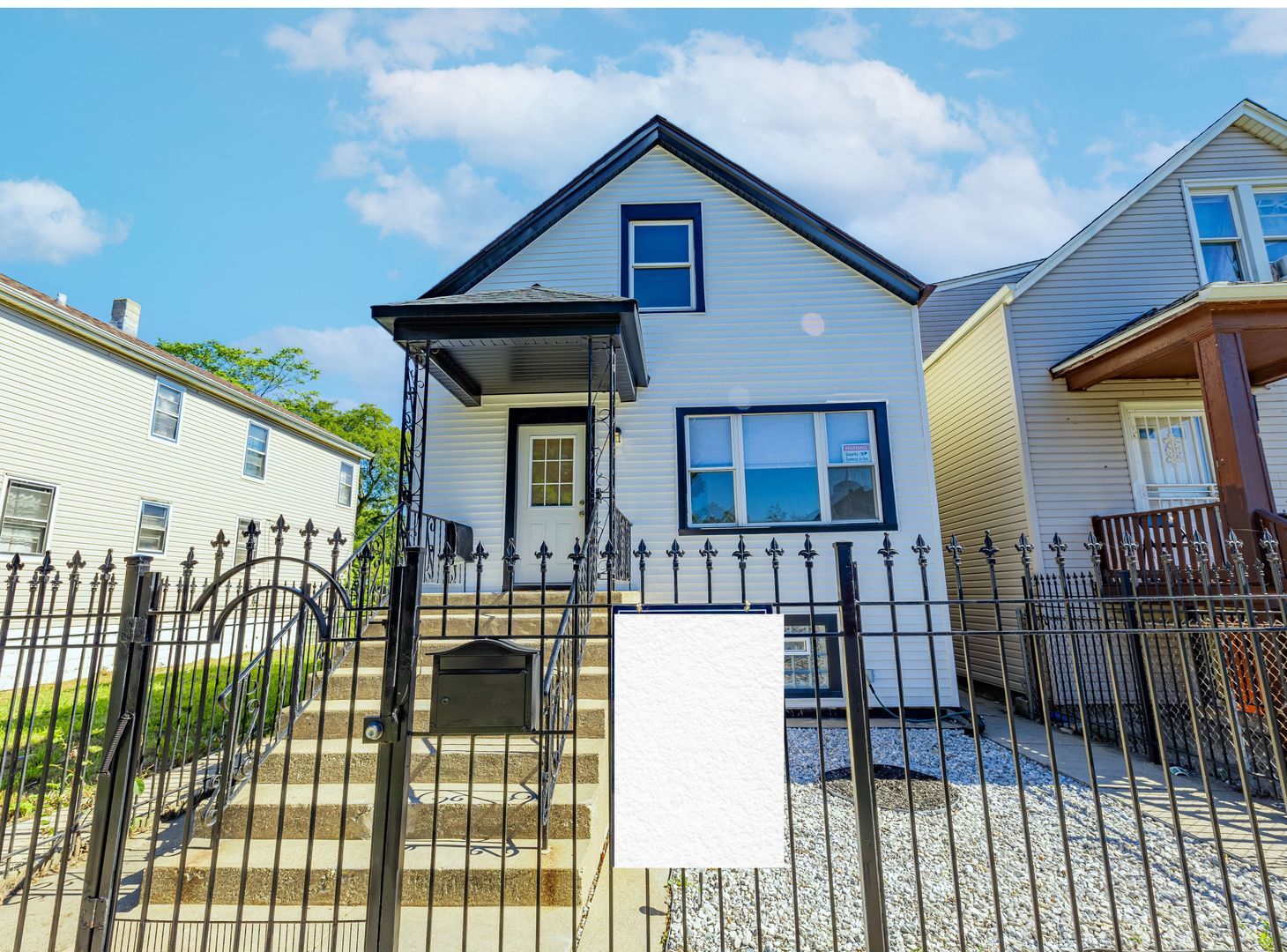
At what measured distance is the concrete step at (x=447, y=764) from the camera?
4.15 m

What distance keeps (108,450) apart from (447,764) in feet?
46.5

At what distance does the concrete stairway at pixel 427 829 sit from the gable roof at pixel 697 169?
6.92 meters

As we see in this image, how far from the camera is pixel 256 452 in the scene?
57.3 ft

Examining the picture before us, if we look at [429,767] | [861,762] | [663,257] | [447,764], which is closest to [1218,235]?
[663,257]

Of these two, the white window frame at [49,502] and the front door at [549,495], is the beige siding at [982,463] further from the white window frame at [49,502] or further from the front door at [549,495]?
the white window frame at [49,502]

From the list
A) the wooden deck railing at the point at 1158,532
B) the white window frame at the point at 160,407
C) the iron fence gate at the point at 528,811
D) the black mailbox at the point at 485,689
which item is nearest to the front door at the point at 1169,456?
the wooden deck railing at the point at 1158,532

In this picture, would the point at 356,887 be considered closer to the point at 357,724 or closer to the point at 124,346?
the point at 357,724

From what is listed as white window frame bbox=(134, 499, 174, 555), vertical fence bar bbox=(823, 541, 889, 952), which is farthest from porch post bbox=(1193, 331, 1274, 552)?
white window frame bbox=(134, 499, 174, 555)

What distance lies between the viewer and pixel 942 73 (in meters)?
7.21

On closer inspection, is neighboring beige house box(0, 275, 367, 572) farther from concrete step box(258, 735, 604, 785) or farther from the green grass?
concrete step box(258, 735, 604, 785)

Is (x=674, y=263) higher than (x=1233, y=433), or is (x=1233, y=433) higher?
(x=674, y=263)

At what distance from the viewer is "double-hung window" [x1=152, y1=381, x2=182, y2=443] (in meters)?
14.6

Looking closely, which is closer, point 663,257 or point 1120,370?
point 1120,370

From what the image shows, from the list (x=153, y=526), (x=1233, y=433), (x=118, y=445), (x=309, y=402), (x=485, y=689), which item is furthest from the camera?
(x=309, y=402)
